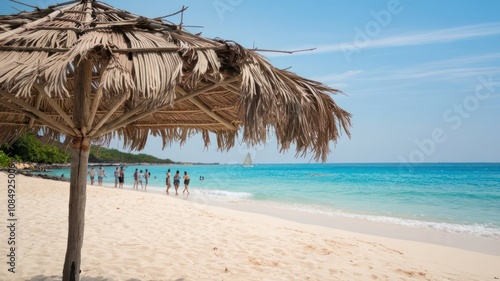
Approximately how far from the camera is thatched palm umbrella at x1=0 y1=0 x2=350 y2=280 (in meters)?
2.09

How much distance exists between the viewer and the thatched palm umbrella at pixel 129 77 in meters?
2.09

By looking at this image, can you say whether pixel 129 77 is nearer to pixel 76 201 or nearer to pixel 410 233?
pixel 76 201

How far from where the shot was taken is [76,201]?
8.61 ft

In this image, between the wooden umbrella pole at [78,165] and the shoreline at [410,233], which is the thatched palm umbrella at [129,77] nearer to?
the wooden umbrella pole at [78,165]

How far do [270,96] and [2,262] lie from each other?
367 centimetres

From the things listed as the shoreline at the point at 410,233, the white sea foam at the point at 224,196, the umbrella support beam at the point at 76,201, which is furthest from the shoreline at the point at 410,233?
the umbrella support beam at the point at 76,201

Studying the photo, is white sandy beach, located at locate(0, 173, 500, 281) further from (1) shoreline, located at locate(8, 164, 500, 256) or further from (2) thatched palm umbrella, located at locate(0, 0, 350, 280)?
(2) thatched palm umbrella, located at locate(0, 0, 350, 280)

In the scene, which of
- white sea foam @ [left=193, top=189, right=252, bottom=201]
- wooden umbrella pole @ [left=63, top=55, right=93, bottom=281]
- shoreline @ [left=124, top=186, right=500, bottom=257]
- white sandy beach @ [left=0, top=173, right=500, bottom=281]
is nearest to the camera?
wooden umbrella pole @ [left=63, top=55, right=93, bottom=281]

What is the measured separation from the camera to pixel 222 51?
2.48m

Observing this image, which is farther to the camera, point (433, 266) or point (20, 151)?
point (20, 151)

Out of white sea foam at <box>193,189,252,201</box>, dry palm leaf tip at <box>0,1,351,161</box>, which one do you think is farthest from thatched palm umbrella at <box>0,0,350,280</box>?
white sea foam at <box>193,189,252,201</box>

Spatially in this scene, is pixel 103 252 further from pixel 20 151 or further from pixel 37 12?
pixel 20 151

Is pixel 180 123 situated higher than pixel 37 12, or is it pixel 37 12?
pixel 37 12

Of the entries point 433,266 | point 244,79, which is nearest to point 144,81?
point 244,79
